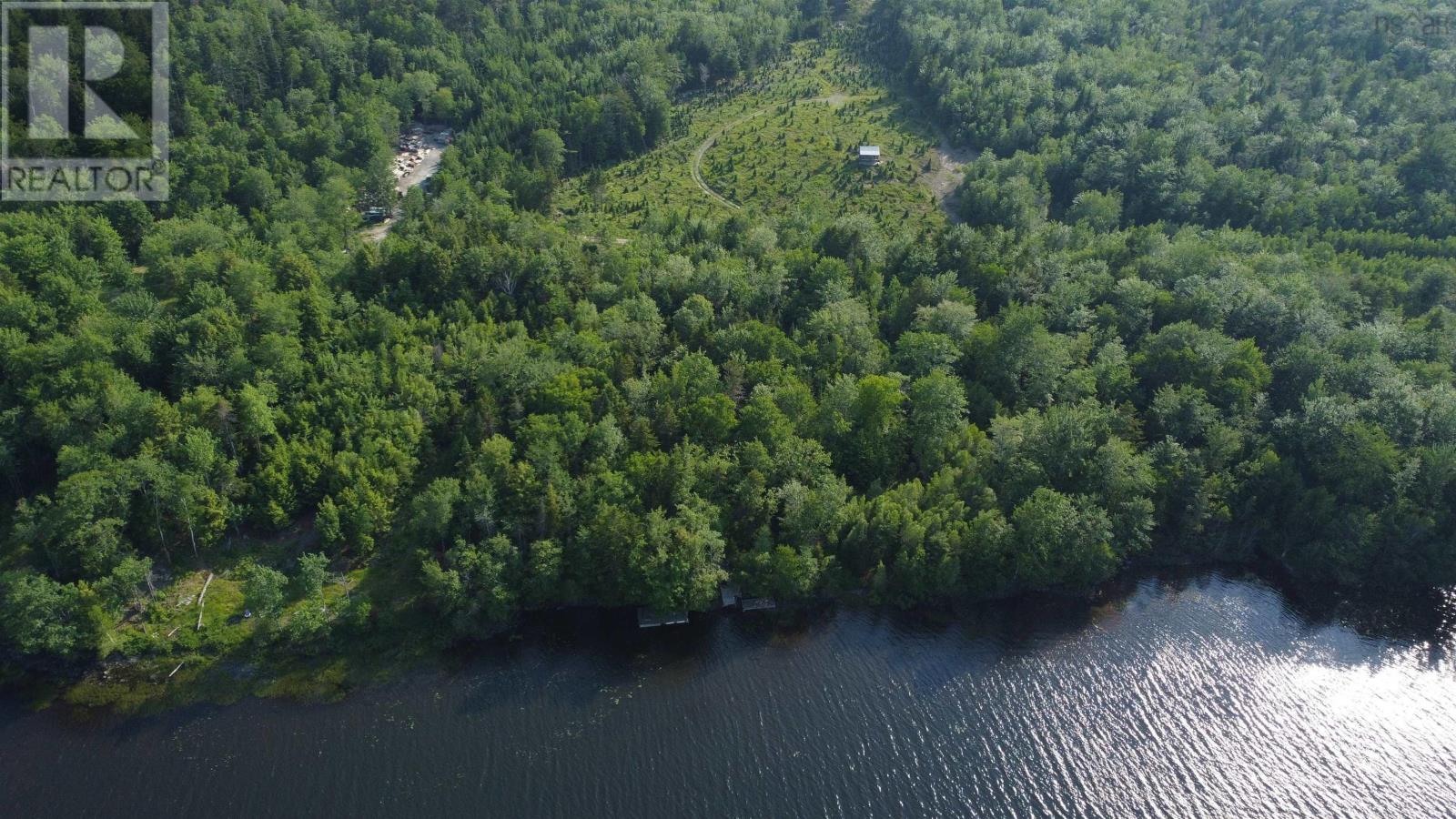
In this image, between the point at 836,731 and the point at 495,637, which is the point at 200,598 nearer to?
the point at 495,637

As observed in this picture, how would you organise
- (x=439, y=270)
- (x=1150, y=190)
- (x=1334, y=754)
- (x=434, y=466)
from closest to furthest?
(x=1334, y=754) < (x=434, y=466) < (x=439, y=270) < (x=1150, y=190)

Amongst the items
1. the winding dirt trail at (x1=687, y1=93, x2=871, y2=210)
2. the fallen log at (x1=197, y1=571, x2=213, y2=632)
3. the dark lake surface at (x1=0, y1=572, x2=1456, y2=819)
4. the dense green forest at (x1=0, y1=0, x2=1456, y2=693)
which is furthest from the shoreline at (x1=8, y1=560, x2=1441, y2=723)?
the winding dirt trail at (x1=687, y1=93, x2=871, y2=210)

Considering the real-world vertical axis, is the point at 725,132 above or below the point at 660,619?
above

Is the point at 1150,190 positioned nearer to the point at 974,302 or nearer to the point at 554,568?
the point at 974,302

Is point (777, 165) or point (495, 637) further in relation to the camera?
point (777, 165)

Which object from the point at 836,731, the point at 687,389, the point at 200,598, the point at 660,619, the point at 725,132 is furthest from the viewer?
the point at 725,132

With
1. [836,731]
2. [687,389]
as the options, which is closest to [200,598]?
[687,389]

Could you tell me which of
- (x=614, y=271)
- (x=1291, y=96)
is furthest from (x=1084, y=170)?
(x=614, y=271)

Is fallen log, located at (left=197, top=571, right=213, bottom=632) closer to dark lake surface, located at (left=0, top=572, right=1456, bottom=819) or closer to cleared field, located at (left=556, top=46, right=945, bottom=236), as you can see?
dark lake surface, located at (left=0, top=572, right=1456, bottom=819)
